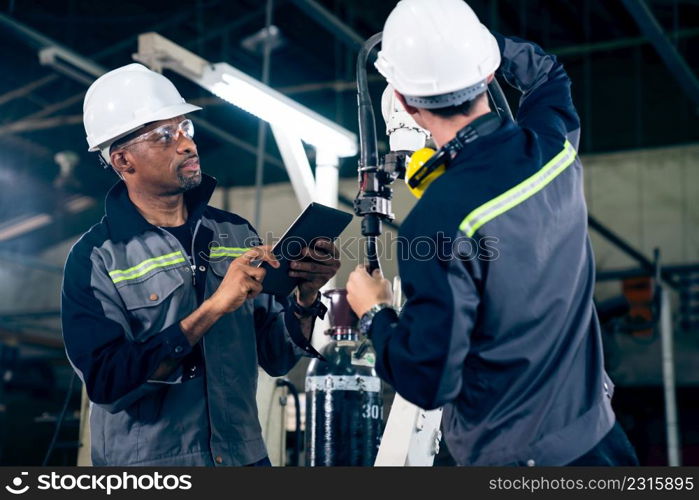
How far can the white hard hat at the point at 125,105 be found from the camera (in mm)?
2850

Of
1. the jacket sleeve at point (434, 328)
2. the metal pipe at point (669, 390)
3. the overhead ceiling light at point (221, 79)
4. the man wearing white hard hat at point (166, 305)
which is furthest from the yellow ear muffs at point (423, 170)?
the metal pipe at point (669, 390)

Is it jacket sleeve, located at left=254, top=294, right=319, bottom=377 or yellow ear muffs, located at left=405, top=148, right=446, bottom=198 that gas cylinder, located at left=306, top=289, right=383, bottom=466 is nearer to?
jacket sleeve, located at left=254, top=294, right=319, bottom=377

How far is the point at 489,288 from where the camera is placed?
76.7 inches

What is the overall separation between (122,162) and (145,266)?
483mm

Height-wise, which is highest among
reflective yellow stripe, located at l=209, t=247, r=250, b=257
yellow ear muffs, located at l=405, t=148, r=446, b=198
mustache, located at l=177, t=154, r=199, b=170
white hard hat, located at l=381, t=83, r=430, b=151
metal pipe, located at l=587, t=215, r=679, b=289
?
metal pipe, located at l=587, t=215, r=679, b=289

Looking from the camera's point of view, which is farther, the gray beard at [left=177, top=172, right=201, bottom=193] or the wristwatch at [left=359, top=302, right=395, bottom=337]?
the gray beard at [left=177, top=172, right=201, bottom=193]

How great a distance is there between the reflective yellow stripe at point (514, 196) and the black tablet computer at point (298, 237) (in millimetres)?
682

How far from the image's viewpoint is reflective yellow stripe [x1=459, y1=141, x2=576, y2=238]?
1.92 metres

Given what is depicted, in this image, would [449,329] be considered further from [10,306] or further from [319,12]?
[10,306]

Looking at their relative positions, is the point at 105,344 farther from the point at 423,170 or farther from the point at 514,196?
the point at 514,196

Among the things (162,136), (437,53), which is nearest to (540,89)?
(437,53)

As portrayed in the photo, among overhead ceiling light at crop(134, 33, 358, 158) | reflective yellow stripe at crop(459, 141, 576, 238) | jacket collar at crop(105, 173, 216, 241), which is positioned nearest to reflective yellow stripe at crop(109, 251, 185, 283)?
jacket collar at crop(105, 173, 216, 241)

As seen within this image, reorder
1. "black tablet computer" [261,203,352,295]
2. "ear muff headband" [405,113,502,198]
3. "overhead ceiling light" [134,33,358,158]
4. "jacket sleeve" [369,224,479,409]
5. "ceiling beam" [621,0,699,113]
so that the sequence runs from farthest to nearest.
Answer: "ceiling beam" [621,0,699,113]
"overhead ceiling light" [134,33,358,158]
"black tablet computer" [261,203,352,295]
"ear muff headband" [405,113,502,198]
"jacket sleeve" [369,224,479,409]

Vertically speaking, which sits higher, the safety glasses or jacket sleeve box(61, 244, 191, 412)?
the safety glasses
